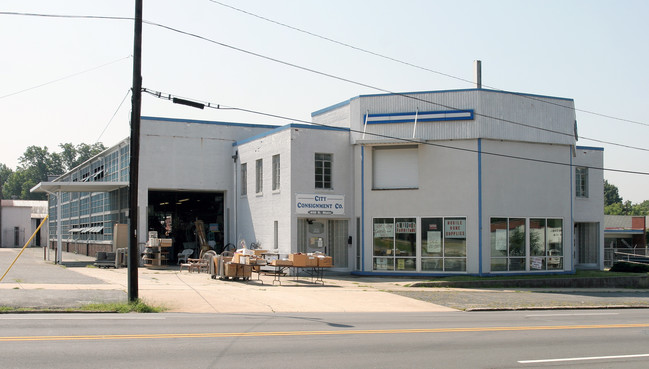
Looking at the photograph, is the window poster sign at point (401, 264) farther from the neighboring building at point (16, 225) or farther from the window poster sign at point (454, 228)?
the neighboring building at point (16, 225)

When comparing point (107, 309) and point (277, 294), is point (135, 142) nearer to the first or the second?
point (107, 309)

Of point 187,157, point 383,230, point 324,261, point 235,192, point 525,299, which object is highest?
point 187,157

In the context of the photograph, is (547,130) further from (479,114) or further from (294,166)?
(294,166)

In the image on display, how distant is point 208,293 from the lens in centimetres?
2084

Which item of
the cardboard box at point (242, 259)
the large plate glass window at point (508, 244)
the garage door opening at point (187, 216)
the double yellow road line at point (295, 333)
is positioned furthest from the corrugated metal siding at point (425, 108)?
the double yellow road line at point (295, 333)

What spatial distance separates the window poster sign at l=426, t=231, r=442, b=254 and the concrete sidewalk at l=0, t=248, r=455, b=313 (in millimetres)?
2241

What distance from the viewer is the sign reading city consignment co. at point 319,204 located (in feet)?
94.5

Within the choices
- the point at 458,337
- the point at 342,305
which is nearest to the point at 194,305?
the point at 342,305

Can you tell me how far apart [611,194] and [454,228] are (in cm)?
15517

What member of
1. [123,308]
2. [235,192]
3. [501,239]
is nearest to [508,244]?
[501,239]

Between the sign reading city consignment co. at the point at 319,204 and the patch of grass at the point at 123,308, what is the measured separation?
12126mm

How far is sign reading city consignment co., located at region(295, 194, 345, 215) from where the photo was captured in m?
28.8

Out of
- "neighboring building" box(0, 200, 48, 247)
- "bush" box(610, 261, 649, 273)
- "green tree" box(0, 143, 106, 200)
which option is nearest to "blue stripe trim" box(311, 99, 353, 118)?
"bush" box(610, 261, 649, 273)

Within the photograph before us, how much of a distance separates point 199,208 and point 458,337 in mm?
25138
